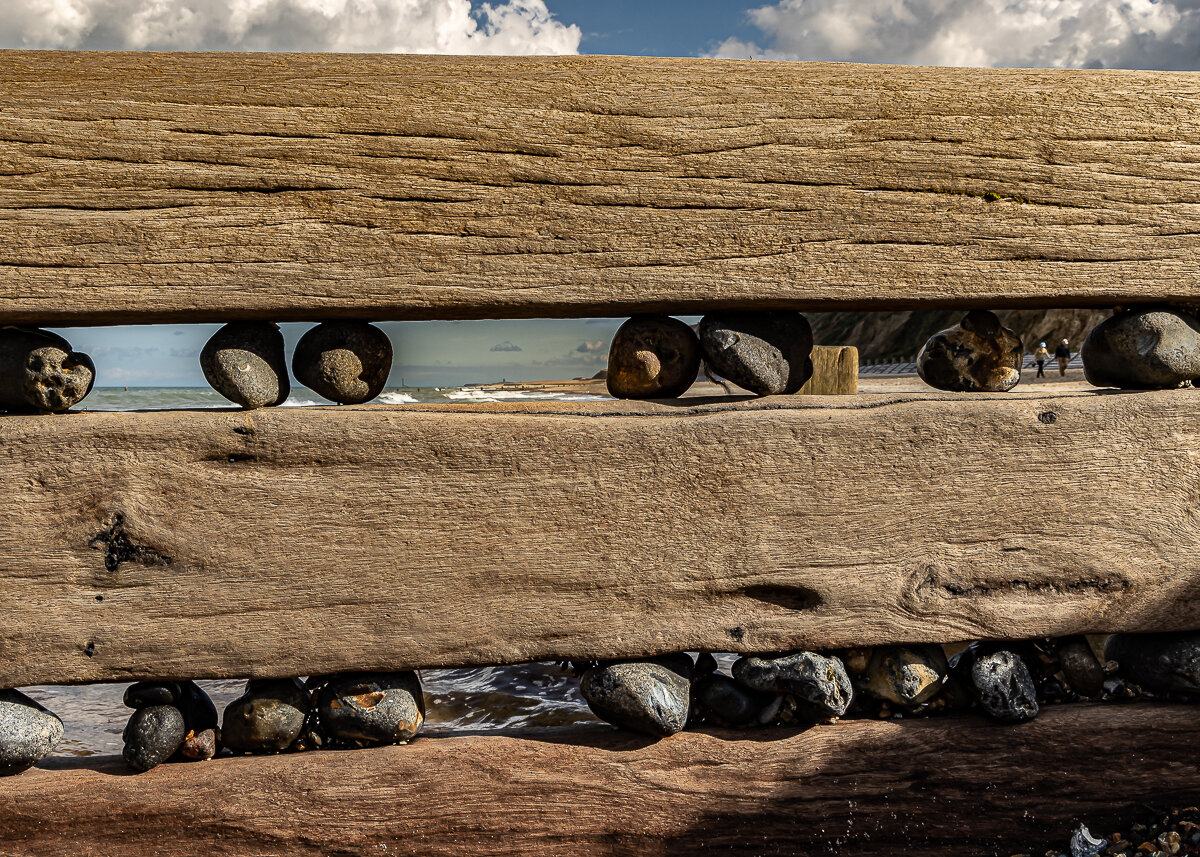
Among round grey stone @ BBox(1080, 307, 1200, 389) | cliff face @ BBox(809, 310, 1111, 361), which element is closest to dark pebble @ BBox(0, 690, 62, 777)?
round grey stone @ BBox(1080, 307, 1200, 389)

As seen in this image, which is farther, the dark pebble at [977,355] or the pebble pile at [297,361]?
the dark pebble at [977,355]

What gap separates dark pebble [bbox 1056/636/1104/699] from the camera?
217 cm

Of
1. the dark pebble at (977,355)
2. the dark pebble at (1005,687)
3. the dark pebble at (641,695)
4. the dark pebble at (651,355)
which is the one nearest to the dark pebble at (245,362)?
the dark pebble at (651,355)

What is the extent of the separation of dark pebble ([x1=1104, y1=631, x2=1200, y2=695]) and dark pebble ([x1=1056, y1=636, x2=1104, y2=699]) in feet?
0.26

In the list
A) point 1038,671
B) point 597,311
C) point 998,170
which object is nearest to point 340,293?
point 597,311

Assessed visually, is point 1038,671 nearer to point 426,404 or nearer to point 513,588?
point 513,588

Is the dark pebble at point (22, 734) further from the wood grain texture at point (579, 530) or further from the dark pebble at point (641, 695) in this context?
the dark pebble at point (641, 695)

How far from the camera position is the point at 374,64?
2000 mm

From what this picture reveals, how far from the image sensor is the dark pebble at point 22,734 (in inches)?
75.5

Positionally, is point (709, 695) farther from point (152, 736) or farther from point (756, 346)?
point (152, 736)

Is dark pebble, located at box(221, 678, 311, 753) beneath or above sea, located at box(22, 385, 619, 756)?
above

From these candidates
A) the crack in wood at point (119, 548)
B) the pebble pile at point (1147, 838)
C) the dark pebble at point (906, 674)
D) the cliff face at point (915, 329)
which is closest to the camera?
the crack in wood at point (119, 548)

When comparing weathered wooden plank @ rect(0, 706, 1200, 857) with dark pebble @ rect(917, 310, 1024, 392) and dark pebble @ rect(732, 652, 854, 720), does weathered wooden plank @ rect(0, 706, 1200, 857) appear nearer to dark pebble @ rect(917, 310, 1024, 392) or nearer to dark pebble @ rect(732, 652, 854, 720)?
dark pebble @ rect(732, 652, 854, 720)

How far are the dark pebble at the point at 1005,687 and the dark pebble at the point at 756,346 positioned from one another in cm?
97
